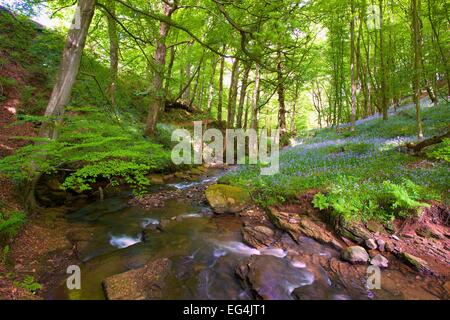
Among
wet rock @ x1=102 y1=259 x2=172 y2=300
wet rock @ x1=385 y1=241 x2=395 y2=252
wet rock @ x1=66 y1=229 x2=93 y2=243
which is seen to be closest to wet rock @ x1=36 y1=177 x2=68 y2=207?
wet rock @ x1=66 y1=229 x2=93 y2=243

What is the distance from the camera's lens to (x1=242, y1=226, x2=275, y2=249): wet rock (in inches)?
257

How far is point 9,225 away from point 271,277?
5655mm

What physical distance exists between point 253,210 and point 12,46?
1629 cm

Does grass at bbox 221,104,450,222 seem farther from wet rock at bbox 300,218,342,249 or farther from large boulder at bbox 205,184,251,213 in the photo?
wet rock at bbox 300,218,342,249

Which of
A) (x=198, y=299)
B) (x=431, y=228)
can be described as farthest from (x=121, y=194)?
(x=431, y=228)

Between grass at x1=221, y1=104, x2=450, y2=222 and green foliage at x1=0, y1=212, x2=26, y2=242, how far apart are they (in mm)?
6519

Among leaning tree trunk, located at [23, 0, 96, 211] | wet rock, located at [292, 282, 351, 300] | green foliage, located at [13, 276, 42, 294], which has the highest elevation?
leaning tree trunk, located at [23, 0, 96, 211]

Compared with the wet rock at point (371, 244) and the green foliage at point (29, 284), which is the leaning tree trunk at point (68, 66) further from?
the wet rock at point (371, 244)

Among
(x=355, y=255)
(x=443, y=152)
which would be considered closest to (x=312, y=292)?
(x=355, y=255)

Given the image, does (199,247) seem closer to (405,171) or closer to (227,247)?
(227,247)

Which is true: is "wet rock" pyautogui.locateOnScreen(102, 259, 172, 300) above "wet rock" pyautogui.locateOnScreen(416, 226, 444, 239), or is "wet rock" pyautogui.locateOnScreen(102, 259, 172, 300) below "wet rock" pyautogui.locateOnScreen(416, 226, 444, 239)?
below

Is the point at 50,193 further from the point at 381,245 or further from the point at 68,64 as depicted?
the point at 381,245

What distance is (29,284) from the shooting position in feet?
15.0

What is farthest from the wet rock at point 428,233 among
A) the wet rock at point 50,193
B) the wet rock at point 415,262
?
the wet rock at point 50,193
